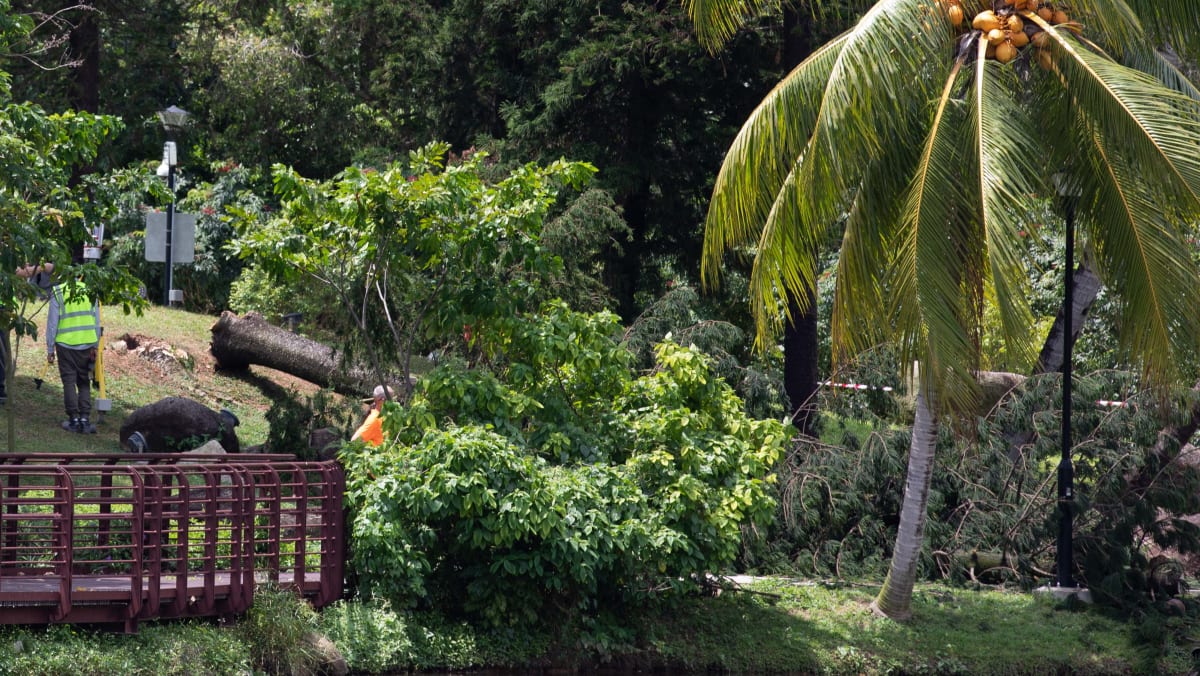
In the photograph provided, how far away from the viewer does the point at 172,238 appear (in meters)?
17.8

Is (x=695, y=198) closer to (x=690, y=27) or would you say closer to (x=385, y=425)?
(x=690, y=27)

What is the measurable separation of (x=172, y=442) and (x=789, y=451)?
7.59 m

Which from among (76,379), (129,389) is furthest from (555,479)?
(129,389)

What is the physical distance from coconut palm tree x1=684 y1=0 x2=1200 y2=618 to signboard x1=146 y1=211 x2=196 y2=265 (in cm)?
835

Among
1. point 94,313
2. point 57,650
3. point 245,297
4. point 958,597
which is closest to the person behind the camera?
point 57,650

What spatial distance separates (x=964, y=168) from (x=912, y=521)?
13.3ft

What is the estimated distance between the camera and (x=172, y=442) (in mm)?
16375

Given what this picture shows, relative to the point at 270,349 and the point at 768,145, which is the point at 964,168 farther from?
Answer: the point at 270,349

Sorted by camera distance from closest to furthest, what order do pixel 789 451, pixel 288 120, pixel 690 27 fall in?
pixel 789 451
pixel 690 27
pixel 288 120

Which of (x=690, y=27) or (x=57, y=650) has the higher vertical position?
(x=690, y=27)

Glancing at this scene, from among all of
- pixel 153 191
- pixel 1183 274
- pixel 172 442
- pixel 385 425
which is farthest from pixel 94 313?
pixel 1183 274

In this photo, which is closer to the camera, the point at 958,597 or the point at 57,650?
the point at 57,650

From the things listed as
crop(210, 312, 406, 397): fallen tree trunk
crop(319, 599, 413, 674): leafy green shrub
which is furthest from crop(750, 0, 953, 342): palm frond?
crop(210, 312, 406, 397): fallen tree trunk

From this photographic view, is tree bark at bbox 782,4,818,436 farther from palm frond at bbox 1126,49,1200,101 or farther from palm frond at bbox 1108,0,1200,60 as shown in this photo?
palm frond at bbox 1108,0,1200,60
